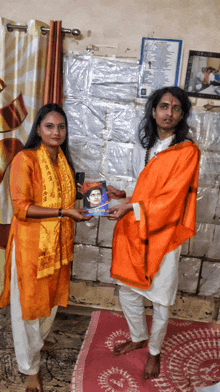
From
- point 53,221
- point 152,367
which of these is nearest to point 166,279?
point 152,367

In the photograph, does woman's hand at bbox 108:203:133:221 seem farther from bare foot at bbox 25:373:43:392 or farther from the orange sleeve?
bare foot at bbox 25:373:43:392

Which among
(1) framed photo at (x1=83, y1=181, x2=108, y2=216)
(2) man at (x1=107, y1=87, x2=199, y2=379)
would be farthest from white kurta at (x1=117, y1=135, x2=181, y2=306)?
(1) framed photo at (x1=83, y1=181, x2=108, y2=216)

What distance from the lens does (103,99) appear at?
86.3 inches

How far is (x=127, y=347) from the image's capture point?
74.5 inches

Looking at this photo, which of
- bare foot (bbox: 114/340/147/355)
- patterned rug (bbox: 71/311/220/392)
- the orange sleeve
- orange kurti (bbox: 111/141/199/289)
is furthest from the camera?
bare foot (bbox: 114/340/147/355)

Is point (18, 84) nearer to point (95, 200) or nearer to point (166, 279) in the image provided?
point (95, 200)

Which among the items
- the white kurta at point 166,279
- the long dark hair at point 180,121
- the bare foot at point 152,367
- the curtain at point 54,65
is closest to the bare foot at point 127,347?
the bare foot at point 152,367

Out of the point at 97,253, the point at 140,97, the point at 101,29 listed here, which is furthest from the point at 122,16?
the point at 97,253

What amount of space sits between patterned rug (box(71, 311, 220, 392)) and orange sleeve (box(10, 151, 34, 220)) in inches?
39.9

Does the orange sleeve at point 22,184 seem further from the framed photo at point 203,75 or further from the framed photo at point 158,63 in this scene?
the framed photo at point 203,75

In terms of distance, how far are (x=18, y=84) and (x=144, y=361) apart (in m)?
2.03

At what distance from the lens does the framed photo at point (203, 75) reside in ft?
6.78

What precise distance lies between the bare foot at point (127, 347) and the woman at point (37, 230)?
1.70 ft

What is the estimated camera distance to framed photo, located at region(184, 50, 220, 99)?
2066 mm
